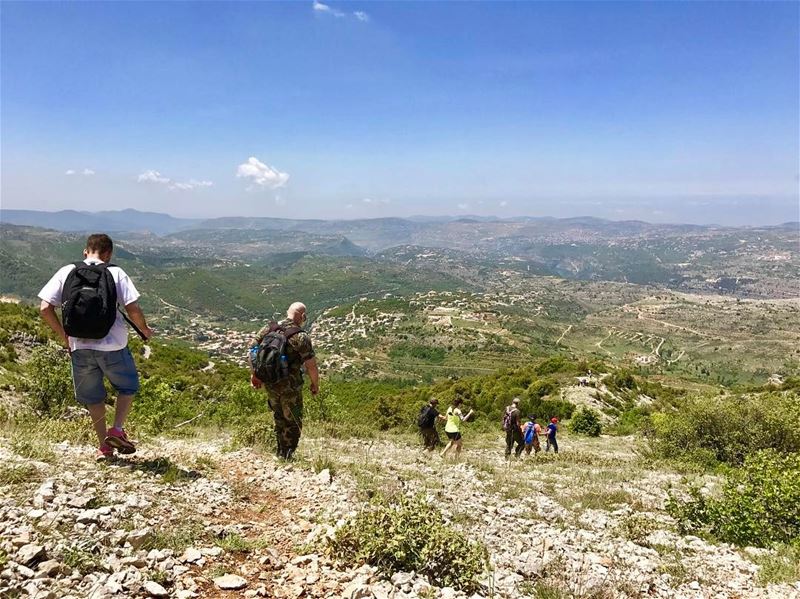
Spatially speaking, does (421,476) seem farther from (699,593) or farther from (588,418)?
(588,418)

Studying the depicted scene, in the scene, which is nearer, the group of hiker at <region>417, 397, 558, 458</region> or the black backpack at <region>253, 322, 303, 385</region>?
the black backpack at <region>253, 322, 303, 385</region>

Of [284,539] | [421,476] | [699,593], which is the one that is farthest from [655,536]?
[284,539]

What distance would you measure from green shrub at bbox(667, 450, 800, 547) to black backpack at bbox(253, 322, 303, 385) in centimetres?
721

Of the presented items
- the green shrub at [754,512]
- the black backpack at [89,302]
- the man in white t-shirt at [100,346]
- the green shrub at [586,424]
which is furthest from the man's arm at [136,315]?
the green shrub at [586,424]

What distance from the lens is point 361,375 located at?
112812mm

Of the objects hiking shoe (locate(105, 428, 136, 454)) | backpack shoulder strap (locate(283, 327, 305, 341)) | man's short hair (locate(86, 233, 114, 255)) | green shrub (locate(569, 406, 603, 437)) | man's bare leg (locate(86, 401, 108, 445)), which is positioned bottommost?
green shrub (locate(569, 406, 603, 437))

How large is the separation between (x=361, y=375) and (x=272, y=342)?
108m

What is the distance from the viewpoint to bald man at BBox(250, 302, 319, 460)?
7012mm

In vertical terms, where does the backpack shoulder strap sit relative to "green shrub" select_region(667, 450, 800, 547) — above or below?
above

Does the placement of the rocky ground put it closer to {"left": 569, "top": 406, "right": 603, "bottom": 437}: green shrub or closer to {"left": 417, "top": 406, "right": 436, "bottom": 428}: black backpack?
{"left": 417, "top": 406, "right": 436, "bottom": 428}: black backpack

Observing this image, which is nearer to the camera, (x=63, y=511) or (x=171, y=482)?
(x=63, y=511)

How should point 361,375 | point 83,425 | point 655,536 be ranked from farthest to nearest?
point 361,375 → point 83,425 → point 655,536

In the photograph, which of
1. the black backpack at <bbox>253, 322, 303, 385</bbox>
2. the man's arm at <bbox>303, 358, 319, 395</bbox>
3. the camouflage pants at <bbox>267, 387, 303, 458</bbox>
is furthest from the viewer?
the camouflage pants at <bbox>267, 387, 303, 458</bbox>

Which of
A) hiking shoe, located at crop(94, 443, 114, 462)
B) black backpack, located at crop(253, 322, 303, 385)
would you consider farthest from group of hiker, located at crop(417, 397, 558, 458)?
hiking shoe, located at crop(94, 443, 114, 462)
